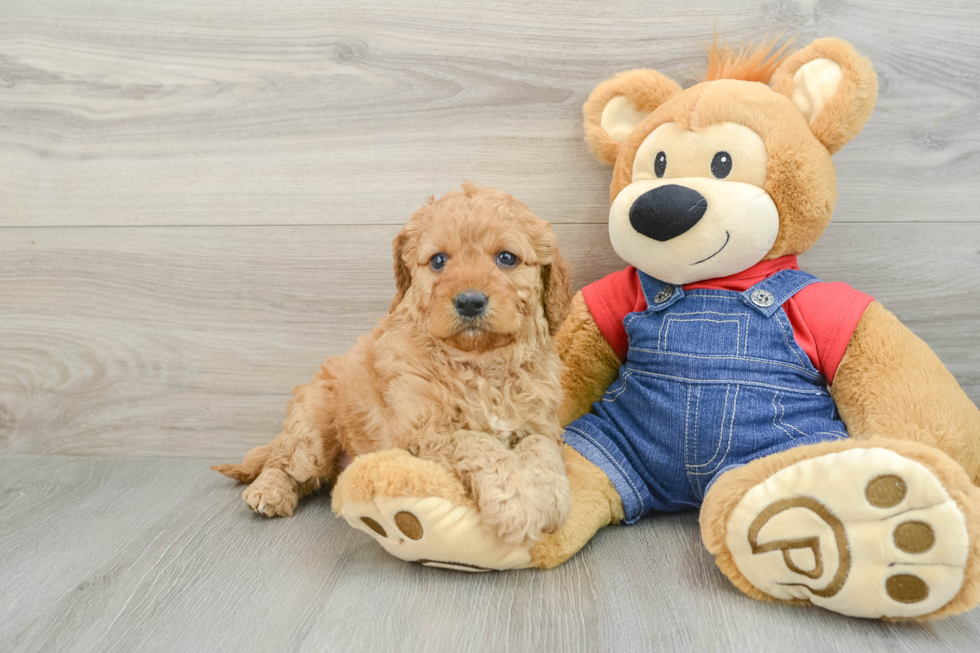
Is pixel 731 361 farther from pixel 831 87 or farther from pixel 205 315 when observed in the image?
pixel 205 315

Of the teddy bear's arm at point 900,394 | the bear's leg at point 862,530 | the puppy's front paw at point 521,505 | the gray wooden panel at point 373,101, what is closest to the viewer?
the bear's leg at point 862,530

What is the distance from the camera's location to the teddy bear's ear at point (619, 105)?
4.46 feet

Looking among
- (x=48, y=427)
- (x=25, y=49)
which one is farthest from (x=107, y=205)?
(x=48, y=427)

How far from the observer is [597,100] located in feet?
4.57

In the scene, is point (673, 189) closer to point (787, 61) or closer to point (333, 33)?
point (787, 61)

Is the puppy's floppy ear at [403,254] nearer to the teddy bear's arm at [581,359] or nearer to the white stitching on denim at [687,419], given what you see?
the teddy bear's arm at [581,359]

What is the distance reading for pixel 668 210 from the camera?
46.5 inches

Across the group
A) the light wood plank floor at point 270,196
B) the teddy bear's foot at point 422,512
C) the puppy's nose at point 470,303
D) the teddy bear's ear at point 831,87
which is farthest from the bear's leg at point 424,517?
the teddy bear's ear at point 831,87

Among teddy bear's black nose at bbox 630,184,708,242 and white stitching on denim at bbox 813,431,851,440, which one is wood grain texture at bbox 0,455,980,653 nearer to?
white stitching on denim at bbox 813,431,851,440

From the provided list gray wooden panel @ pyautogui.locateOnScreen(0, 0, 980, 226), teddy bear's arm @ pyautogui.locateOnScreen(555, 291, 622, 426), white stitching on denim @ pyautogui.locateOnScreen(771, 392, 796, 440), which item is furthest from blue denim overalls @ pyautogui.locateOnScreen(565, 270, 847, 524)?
gray wooden panel @ pyautogui.locateOnScreen(0, 0, 980, 226)

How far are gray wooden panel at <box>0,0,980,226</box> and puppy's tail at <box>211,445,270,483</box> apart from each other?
565 millimetres

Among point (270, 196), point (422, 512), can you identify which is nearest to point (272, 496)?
point (422, 512)

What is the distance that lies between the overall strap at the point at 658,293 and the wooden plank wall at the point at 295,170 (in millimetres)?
253

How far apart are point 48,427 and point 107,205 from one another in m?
0.64
